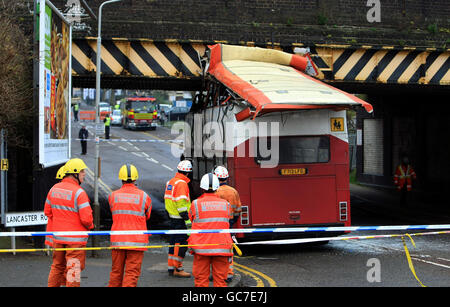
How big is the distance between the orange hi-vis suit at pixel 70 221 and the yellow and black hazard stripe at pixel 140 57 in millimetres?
10158

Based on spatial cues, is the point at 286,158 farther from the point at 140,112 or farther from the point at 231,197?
the point at 140,112

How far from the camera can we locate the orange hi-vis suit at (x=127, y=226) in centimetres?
927

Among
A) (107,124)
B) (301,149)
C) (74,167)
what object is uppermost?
(107,124)

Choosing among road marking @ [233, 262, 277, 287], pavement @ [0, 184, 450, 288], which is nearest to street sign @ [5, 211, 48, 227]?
pavement @ [0, 184, 450, 288]

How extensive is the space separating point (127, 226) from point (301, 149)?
251 inches

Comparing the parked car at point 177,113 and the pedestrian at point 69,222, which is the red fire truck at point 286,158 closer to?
the pedestrian at point 69,222

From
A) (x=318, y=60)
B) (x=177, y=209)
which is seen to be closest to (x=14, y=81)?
(x=177, y=209)

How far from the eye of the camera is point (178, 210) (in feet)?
38.8

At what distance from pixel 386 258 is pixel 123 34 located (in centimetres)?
968

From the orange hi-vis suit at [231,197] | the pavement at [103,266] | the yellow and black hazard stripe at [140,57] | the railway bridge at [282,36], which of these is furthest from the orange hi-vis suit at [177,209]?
the yellow and black hazard stripe at [140,57]

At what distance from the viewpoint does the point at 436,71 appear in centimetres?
2072
